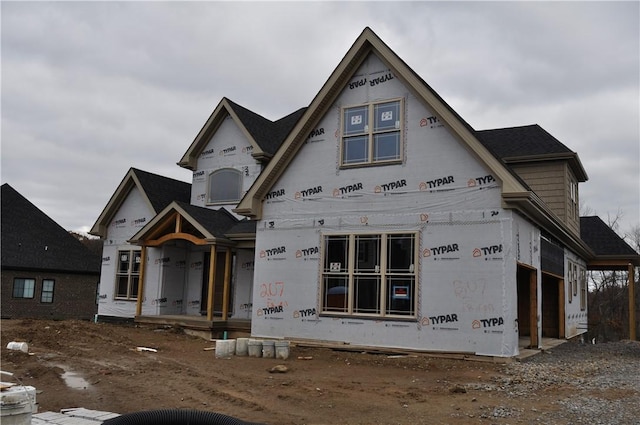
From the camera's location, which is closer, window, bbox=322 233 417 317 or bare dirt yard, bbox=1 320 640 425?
bare dirt yard, bbox=1 320 640 425

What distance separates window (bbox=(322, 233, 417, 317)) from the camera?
12664mm

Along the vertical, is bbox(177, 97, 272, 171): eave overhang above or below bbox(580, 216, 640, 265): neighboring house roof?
above

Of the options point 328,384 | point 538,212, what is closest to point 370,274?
point 538,212

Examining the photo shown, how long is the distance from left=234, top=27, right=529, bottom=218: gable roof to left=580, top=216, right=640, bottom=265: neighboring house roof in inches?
467

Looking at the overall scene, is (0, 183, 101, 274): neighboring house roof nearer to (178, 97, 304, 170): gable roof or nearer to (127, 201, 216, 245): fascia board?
(127, 201, 216, 245): fascia board

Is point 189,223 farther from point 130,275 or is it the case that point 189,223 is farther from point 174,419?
point 174,419

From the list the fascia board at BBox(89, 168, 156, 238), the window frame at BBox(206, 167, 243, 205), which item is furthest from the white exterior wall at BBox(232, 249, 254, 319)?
the fascia board at BBox(89, 168, 156, 238)

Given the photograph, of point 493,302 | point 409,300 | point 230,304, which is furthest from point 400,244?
point 230,304

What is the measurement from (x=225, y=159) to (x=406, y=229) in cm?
907

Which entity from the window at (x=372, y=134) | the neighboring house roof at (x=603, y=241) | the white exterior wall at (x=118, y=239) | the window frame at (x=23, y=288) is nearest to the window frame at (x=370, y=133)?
the window at (x=372, y=134)

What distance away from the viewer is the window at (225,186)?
1928 centimetres

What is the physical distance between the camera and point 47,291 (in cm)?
2616

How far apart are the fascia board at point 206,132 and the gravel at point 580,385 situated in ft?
41.5

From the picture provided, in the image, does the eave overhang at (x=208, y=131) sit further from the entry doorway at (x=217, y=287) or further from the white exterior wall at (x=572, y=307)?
the white exterior wall at (x=572, y=307)
